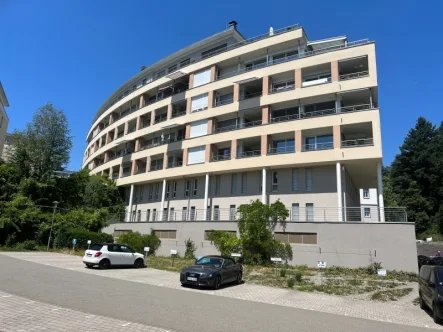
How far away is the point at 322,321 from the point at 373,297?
19.7ft

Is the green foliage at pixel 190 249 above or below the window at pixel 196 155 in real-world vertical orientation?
below

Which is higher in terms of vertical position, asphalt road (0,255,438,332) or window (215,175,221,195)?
window (215,175,221,195)

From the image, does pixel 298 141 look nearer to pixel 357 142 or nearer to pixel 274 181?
pixel 274 181

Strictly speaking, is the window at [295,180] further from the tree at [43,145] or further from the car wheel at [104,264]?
the tree at [43,145]

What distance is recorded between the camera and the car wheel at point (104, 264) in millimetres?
19731

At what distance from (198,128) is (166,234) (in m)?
11.5

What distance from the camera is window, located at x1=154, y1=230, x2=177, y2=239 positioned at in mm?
30797

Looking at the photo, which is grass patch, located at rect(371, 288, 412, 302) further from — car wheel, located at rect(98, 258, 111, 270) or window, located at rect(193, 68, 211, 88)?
window, located at rect(193, 68, 211, 88)

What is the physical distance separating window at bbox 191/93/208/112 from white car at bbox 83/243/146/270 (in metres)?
18.7

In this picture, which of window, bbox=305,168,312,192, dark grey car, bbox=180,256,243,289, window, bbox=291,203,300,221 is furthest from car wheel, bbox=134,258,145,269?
window, bbox=305,168,312,192

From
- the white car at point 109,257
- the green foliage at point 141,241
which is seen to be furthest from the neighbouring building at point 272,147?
the white car at point 109,257

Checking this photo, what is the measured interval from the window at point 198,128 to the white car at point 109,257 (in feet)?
53.6

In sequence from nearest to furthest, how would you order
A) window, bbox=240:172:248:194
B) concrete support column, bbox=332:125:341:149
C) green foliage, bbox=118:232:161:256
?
concrete support column, bbox=332:125:341:149 → green foliage, bbox=118:232:161:256 → window, bbox=240:172:248:194

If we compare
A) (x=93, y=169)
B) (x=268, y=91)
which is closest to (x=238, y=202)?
(x=268, y=91)
